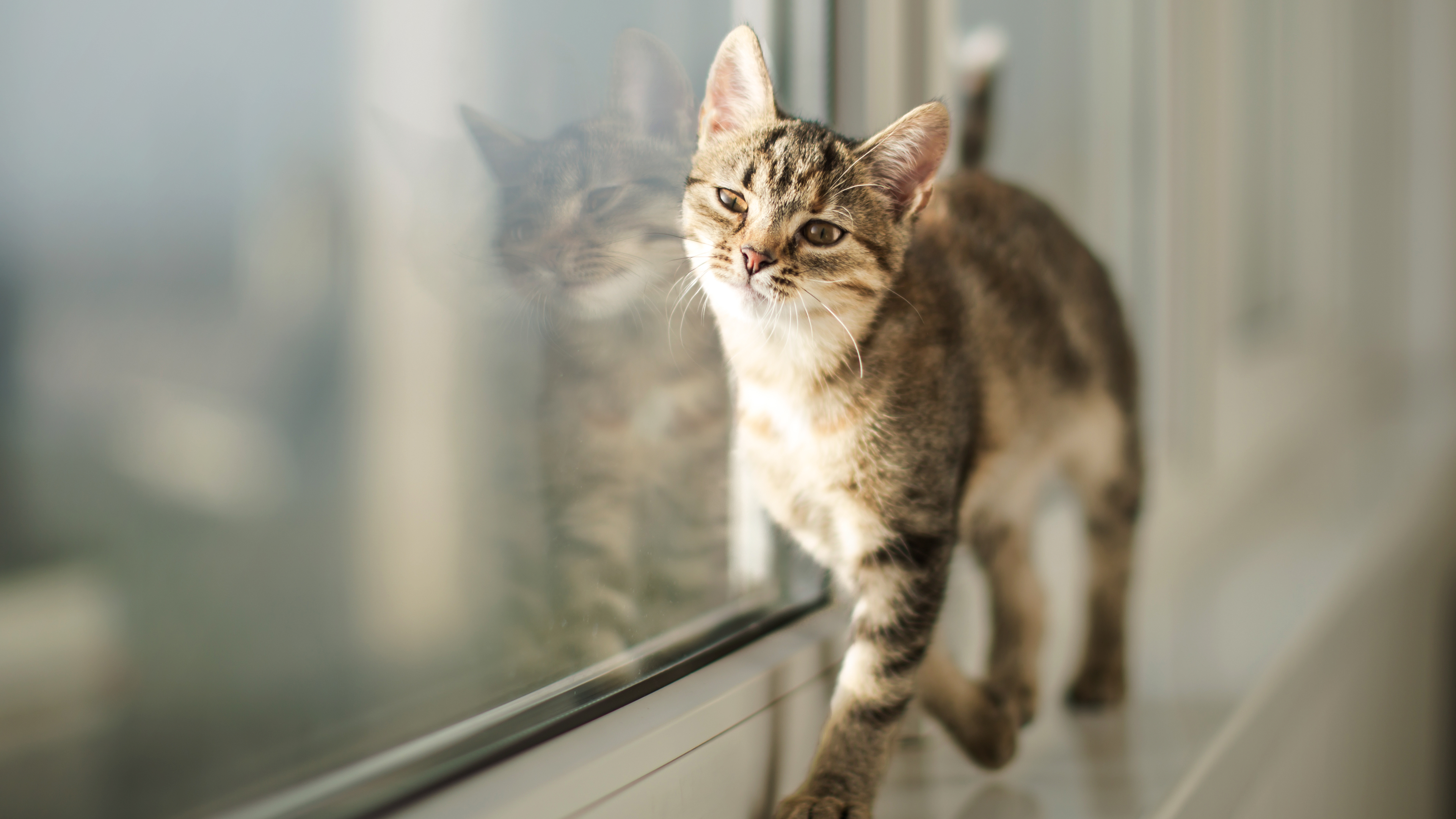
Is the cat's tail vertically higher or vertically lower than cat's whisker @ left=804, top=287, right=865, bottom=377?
higher

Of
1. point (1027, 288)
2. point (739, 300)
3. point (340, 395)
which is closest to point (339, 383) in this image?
point (340, 395)

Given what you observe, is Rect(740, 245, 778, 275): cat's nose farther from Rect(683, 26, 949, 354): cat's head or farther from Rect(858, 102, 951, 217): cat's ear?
Rect(858, 102, 951, 217): cat's ear

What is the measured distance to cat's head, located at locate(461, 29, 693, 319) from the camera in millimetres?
572

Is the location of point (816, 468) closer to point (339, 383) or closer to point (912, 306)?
point (912, 306)

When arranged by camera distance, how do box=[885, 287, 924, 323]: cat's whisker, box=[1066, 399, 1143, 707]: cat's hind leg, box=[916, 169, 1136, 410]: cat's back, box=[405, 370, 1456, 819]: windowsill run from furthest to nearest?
box=[1066, 399, 1143, 707]: cat's hind leg
box=[916, 169, 1136, 410]: cat's back
box=[885, 287, 924, 323]: cat's whisker
box=[405, 370, 1456, 819]: windowsill

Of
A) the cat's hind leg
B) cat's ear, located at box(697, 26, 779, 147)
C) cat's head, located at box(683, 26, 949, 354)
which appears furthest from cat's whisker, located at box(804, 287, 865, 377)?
the cat's hind leg

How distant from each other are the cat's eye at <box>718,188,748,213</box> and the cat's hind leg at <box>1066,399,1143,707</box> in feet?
1.61

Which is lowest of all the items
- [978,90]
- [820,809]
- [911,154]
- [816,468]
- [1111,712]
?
[1111,712]

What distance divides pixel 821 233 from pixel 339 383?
1.27 ft

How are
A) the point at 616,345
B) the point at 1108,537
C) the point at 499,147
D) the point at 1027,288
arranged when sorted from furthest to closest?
the point at 1108,537 → the point at 1027,288 → the point at 616,345 → the point at 499,147

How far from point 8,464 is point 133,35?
0.70 feet

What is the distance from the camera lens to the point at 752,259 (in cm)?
58

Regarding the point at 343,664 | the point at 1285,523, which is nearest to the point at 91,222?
the point at 343,664

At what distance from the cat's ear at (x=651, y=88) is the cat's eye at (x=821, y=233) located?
14cm
